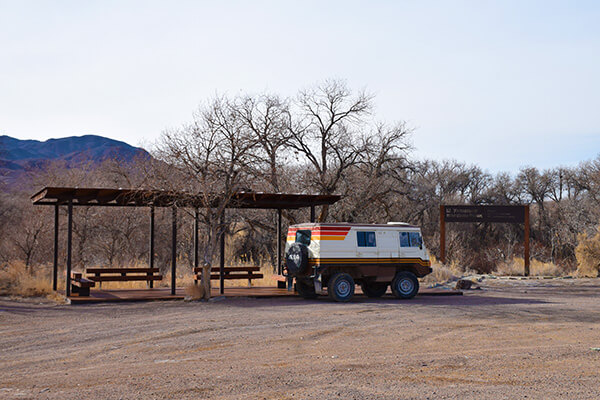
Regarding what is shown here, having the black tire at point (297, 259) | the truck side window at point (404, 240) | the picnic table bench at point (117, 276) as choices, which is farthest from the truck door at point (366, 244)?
the picnic table bench at point (117, 276)

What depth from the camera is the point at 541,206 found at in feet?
168

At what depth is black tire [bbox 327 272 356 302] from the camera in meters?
17.8

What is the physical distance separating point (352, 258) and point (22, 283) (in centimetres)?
1030

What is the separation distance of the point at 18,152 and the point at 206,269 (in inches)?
3835

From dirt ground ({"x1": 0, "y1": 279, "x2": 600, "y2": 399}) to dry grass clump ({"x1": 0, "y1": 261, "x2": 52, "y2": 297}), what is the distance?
81.4 inches

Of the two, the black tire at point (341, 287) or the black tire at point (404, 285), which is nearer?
the black tire at point (341, 287)

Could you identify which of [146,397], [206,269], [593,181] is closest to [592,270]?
[206,269]

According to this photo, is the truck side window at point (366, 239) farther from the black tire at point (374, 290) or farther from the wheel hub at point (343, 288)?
the black tire at point (374, 290)

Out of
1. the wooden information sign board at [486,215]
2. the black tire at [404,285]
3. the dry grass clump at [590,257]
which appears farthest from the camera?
the wooden information sign board at [486,215]

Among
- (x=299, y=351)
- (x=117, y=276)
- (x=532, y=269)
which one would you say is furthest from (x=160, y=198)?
(x=532, y=269)

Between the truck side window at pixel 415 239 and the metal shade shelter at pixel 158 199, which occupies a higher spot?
the metal shade shelter at pixel 158 199

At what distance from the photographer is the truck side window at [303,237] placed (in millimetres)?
18078

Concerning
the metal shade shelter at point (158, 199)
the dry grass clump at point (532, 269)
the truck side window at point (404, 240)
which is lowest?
the dry grass clump at point (532, 269)

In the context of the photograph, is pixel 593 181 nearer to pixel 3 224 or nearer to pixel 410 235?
pixel 410 235
